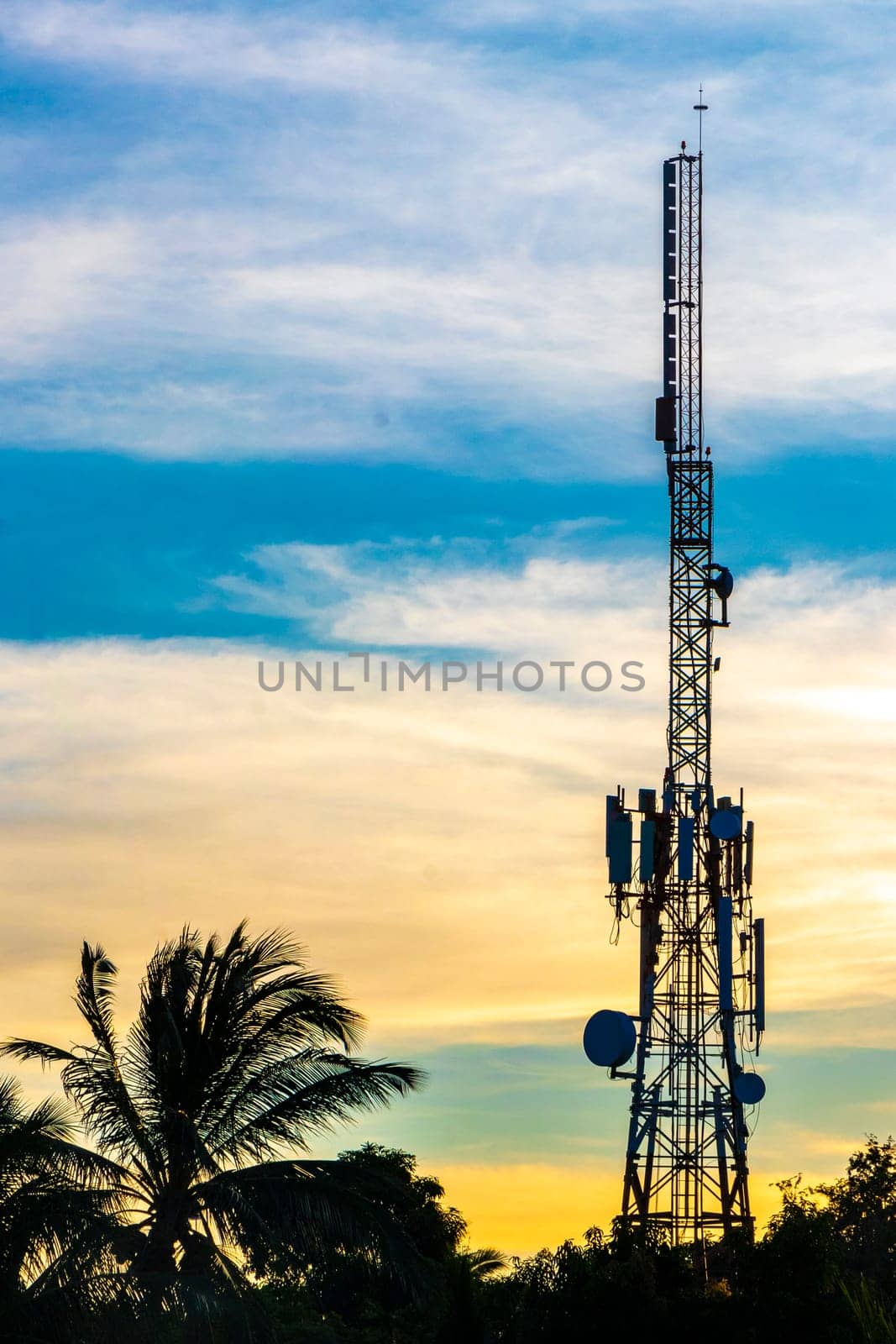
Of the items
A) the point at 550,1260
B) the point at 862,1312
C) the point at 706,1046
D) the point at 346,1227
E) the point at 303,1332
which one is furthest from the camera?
the point at 706,1046

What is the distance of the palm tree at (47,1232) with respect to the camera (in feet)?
83.6

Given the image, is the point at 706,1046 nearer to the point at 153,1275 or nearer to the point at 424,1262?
the point at 424,1262

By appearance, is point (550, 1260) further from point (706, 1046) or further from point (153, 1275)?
point (153, 1275)

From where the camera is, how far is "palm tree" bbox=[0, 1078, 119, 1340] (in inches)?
1003

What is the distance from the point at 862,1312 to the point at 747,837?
23739mm

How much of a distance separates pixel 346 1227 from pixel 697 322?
28.6 metres

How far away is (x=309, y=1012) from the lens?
97.8 feet

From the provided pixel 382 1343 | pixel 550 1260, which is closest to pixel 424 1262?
pixel 550 1260

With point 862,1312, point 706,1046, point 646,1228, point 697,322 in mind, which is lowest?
point 862,1312

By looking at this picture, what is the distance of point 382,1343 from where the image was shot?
54625 mm

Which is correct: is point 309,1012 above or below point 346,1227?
above

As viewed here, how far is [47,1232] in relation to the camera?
26.5 meters

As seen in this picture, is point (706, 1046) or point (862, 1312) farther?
point (706, 1046)

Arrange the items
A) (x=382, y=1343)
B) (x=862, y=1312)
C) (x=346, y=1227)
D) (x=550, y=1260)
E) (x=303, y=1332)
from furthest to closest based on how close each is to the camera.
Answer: (x=382, y=1343) < (x=550, y=1260) < (x=303, y=1332) < (x=346, y=1227) < (x=862, y=1312)
